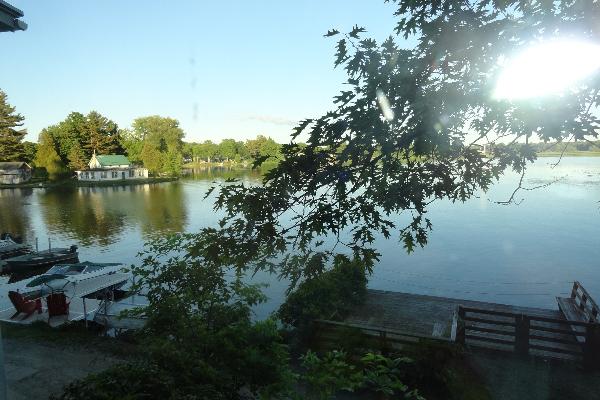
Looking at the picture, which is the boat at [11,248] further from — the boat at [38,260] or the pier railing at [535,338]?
the pier railing at [535,338]

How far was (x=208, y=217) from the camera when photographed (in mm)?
54375

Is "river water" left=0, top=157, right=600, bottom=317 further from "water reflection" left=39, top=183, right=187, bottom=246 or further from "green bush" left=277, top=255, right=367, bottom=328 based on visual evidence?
"green bush" left=277, top=255, right=367, bottom=328

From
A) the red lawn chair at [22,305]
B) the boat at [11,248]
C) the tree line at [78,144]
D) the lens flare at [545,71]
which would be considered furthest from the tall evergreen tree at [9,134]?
the lens flare at [545,71]

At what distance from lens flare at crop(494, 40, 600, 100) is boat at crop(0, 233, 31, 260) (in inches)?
1601

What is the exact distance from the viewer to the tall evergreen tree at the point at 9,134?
9662 cm

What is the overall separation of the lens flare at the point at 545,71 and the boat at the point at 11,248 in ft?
133

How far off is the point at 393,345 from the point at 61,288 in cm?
1538

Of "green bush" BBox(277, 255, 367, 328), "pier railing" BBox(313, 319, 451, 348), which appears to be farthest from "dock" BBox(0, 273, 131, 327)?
"pier railing" BBox(313, 319, 451, 348)

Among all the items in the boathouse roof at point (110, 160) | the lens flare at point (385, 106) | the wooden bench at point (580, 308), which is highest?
the boathouse roof at point (110, 160)

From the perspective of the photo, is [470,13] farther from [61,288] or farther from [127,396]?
[61,288]

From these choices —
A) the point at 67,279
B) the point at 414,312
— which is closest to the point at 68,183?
the point at 67,279

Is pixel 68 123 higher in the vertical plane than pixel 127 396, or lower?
higher

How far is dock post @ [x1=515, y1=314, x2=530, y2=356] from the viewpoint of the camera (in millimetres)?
12289

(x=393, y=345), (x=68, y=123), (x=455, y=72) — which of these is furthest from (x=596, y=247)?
(x=68, y=123)
